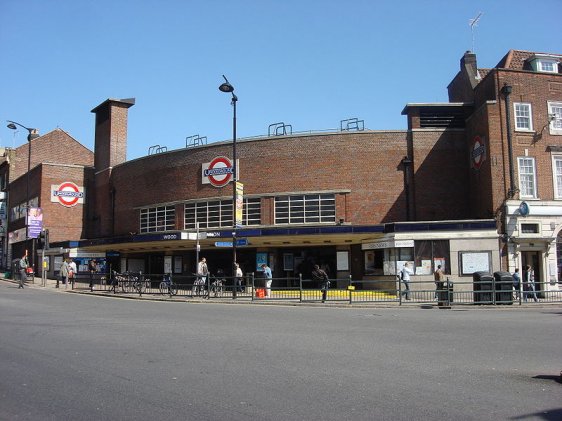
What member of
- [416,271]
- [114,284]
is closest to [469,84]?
[416,271]

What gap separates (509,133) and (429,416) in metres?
26.3

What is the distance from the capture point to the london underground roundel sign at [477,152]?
30.2 m

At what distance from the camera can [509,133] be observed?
28.8 metres

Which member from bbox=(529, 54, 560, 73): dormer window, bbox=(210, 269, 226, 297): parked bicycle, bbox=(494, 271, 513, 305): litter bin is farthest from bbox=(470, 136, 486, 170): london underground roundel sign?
bbox=(210, 269, 226, 297): parked bicycle

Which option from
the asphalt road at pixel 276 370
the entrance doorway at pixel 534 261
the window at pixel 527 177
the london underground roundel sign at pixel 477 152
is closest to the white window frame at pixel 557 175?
the window at pixel 527 177

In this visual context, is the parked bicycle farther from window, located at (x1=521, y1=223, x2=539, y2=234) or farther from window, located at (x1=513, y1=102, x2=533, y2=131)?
window, located at (x1=513, y1=102, x2=533, y2=131)

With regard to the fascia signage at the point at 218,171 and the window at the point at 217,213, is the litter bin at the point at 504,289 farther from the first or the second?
the fascia signage at the point at 218,171

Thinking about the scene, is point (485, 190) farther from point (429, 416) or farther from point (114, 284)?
point (429, 416)

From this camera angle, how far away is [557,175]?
95.9 ft

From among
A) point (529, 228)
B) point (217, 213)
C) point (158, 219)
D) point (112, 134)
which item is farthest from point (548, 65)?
point (112, 134)

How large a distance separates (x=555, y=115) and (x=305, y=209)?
612 inches

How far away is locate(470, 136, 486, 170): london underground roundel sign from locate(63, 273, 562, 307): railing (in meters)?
8.03

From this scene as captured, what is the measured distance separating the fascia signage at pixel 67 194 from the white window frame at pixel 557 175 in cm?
3883

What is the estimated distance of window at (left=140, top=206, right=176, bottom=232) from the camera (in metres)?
38.2
